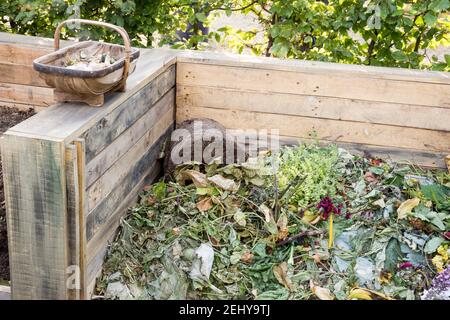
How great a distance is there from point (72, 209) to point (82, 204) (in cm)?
5

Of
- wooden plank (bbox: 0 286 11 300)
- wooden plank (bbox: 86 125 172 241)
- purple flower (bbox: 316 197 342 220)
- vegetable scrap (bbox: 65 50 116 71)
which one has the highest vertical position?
vegetable scrap (bbox: 65 50 116 71)

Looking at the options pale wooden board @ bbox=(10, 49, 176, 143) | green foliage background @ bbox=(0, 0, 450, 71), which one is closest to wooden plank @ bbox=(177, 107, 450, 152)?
green foliage background @ bbox=(0, 0, 450, 71)

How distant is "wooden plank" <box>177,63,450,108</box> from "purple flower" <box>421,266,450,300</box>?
1.23 m

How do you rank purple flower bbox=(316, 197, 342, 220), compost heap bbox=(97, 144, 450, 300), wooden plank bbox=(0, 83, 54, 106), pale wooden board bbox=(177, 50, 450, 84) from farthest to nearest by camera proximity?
wooden plank bbox=(0, 83, 54, 106) → pale wooden board bbox=(177, 50, 450, 84) → purple flower bbox=(316, 197, 342, 220) → compost heap bbox=(97, 144, 450, 300)

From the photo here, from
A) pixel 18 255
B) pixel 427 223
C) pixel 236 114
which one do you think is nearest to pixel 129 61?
pixel 18 255

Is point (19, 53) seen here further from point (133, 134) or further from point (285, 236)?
point (285, 236)

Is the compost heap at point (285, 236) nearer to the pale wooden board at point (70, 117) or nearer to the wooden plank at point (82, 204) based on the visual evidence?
the wooden plank at point (82, 204)

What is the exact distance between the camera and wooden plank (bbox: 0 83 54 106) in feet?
12.2

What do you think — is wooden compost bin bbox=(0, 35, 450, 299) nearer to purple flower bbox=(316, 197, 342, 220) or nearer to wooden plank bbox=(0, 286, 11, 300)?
wooden plank bbox=(0, 286, 11, 300)

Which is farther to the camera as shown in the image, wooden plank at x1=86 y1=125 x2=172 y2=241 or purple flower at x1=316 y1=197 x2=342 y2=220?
purple flower at x1=316 y1=197 x2=342 y2=220

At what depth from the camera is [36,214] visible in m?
2.26

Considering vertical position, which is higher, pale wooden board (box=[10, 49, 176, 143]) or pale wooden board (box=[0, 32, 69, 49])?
pale wooden board (box=[0, 32, 69, 49])

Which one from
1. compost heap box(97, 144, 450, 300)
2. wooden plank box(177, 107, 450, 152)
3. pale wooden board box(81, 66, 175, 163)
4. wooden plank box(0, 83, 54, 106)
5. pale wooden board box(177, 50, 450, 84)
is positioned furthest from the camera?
wooden plank box(0, 83, 54, 106)
